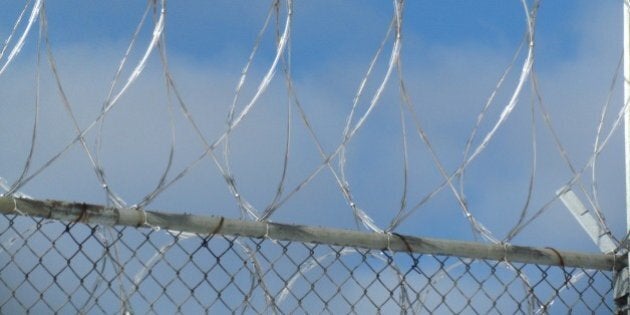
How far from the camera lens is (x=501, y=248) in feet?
16.0

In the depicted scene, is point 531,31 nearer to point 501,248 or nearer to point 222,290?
point 501,248

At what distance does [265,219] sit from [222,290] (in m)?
0.27

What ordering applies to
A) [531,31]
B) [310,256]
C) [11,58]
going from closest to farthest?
[11,58], [310,256], [531,31]

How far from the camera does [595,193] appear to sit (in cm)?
500

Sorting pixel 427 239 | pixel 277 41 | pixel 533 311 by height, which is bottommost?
pixel 533 311

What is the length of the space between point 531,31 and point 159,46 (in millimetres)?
1402

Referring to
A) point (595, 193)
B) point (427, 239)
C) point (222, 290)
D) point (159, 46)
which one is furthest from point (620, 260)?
point (159, 46)

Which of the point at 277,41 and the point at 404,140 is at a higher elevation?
the point at 277,41

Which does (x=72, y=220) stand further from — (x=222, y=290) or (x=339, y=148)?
(x=339, y=148)

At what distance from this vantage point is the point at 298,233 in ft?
14.9

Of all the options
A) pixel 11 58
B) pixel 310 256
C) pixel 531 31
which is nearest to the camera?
pixel 11 58

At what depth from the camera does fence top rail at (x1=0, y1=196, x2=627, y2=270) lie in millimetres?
4258

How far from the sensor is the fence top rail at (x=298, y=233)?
426 cm

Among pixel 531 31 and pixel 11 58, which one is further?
pixel 531 31
